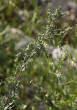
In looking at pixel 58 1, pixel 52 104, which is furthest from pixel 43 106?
pixel 58 1

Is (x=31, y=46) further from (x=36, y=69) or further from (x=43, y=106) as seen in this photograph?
(x=36, y=69)

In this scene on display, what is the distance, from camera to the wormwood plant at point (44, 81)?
195cm

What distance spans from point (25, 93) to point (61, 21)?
2217 millimetres

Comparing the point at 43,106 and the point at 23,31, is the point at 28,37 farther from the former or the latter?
the point at 43,106

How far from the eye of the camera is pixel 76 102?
102 inches

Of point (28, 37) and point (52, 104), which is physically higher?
point (28, 37)

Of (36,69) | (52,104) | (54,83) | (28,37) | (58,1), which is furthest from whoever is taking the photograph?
(58,1)

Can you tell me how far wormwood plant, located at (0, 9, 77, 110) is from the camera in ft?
6.40

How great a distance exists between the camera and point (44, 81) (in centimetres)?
326

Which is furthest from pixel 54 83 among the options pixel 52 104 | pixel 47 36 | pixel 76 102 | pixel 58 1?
pixel 58 1

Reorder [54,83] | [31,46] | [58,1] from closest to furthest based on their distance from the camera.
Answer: [31,46] < [54,83] < [58,1]

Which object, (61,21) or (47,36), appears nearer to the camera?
(47,36)

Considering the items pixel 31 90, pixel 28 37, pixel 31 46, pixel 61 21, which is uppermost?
pixel 61 21

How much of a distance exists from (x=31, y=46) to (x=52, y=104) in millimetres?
1196
